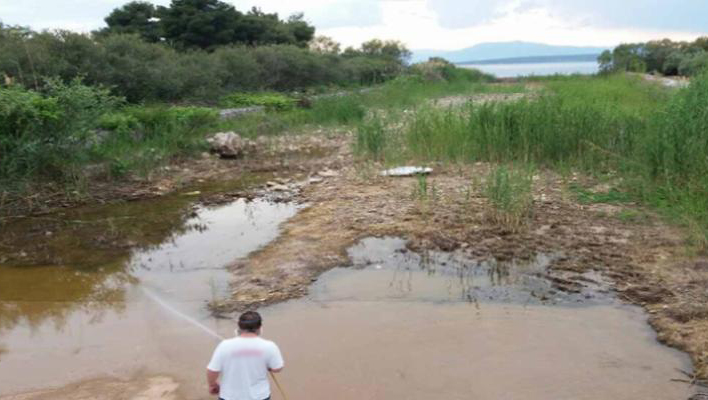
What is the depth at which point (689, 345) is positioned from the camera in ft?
11.3

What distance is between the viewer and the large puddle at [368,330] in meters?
3.22

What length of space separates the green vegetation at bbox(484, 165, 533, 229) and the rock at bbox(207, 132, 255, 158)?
215 inches

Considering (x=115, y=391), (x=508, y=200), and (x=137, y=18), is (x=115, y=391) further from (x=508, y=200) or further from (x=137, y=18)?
(x=137, y=18)

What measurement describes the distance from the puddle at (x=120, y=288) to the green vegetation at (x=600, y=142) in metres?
2.71

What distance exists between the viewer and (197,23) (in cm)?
2547

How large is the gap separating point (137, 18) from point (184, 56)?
10087 mm

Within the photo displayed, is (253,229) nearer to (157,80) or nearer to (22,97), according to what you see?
(22,97)

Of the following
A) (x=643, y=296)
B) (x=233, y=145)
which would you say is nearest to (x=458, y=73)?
(x=233, y=145)

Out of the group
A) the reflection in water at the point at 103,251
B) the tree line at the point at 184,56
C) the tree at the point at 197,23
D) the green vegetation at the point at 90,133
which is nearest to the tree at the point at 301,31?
the tree line at the point at 184,56

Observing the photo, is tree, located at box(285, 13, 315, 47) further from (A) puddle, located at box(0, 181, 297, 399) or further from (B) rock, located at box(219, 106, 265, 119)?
(A) puddle, located at box(0, 181, 297, 399)

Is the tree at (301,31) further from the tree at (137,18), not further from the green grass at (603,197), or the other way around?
the green grass at (603,197)

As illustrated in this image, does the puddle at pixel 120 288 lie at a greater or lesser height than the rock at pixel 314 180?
lesser

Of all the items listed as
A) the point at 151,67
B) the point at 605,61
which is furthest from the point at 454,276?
the point at 605,61

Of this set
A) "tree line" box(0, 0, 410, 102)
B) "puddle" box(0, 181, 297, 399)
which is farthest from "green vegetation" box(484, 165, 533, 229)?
"tree line" box(0, 0, 410, 102)
